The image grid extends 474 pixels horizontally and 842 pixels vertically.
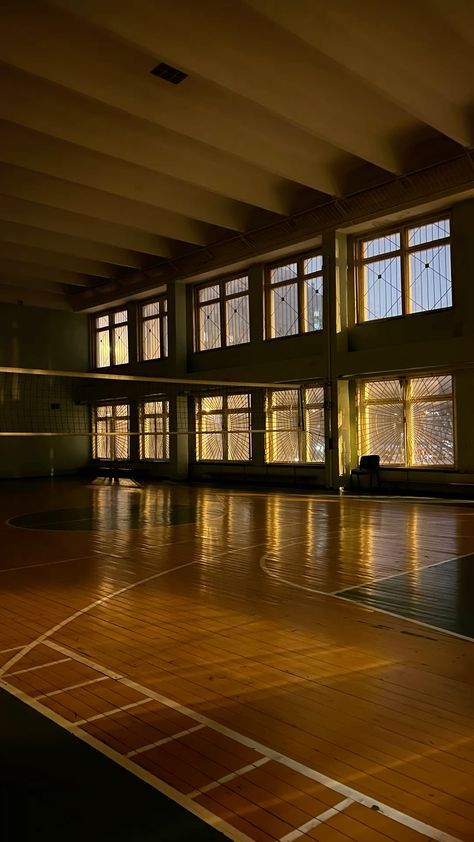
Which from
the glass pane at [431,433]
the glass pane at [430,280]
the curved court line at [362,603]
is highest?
the glass pane at [430,280]

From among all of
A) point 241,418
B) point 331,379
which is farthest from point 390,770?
point 241,418

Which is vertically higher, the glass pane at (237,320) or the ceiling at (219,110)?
the ceiling at (219,110)

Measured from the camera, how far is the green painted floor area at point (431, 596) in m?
4.38

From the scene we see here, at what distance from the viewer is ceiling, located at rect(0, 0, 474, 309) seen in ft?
26.6

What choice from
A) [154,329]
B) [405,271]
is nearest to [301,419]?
[405,271]

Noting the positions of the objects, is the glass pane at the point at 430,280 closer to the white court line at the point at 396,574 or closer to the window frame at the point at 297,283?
the window frame at the point at 297,283

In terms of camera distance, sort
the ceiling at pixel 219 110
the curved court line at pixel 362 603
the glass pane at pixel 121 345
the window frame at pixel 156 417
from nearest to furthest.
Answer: the curved court line at pixel 362 603 < the ceiling at pixel 219 110 < the window frame at pixel 156 417 < the glass pane at pixel 121 345

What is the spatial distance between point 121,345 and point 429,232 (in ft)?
37.7

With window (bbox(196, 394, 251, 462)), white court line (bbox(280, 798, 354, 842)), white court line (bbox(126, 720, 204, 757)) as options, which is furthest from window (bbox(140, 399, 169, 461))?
white court line (bbox(280, 798, 354, 842))

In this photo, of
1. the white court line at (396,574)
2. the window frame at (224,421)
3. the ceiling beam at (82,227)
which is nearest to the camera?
the white court line at (396,574)

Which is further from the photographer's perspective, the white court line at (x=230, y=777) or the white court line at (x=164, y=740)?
the white court line at (x=164, y=740)

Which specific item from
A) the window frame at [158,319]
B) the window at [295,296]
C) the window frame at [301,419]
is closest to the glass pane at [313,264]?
the window at [295,296]

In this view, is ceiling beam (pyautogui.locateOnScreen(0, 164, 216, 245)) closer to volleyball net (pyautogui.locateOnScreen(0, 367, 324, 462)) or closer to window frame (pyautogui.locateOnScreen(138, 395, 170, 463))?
volleyball net (pyautogui.locateOnScreen(0, 367, 324, 462))

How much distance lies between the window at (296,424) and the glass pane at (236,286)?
299 cm
